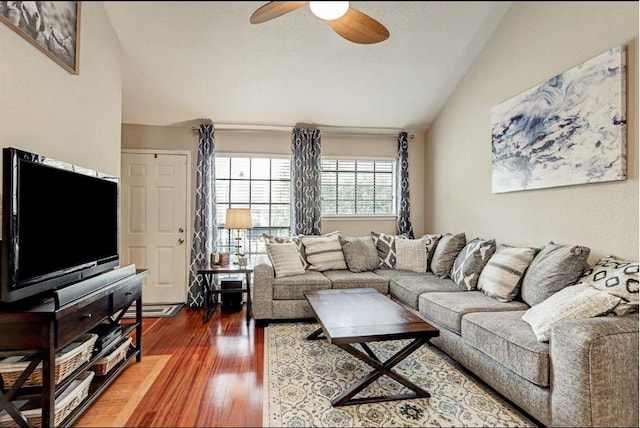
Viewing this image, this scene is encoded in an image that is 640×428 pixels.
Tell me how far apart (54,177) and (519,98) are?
3218 millimetres

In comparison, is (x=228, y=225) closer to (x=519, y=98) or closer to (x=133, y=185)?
(x=133, y=185)

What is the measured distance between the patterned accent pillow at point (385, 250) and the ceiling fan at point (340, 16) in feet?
8.94

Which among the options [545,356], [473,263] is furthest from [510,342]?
[473,263]

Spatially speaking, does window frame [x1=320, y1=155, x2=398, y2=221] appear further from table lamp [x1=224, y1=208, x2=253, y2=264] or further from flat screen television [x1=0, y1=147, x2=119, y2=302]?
flat screen television [x1=0, y1=147, x2=119, y2=302]

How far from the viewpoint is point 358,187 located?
434cm

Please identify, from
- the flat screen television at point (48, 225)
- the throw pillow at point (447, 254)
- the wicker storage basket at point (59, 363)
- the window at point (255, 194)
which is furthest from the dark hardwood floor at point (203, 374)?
the throw pillow at point (447, 254)

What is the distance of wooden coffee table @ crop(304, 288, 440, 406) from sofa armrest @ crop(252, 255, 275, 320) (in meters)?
0.85

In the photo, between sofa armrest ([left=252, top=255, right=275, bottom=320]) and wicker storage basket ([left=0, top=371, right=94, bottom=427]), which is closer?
wicker storage basket ([left=0, top=371, right=94, bottom=427])

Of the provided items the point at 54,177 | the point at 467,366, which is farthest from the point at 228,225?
the point at 467,366

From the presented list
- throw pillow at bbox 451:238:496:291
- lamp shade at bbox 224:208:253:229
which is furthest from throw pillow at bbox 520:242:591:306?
lamp shade at bbox 224:208:253:229

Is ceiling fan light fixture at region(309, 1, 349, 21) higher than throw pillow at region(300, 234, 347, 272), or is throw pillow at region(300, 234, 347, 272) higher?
ceiling fan light fixture at region(309, 1, 349, 21)

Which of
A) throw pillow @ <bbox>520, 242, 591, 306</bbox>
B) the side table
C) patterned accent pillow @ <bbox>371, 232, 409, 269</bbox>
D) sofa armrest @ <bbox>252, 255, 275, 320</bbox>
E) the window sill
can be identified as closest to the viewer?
throw pillow @ <bbox>520, 242, 591, 306</bbox>

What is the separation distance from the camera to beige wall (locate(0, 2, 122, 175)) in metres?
1.55

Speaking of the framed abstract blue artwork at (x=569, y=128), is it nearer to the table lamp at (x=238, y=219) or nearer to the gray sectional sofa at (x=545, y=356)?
the gray sectional sofa at (x=545, y=356)
